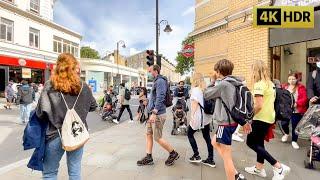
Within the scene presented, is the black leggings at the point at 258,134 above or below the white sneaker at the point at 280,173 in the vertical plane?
above

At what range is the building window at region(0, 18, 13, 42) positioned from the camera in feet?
88.9

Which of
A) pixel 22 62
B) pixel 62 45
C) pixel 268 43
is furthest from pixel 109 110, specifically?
pixel 62 45

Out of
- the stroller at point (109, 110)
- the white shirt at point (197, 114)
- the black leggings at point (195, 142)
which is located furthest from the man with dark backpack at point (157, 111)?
the stroller at point (109, 110)

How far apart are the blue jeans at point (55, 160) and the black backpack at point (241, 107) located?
1.98 m

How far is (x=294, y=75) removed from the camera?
7.82 m

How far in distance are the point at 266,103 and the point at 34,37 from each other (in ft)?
99.8

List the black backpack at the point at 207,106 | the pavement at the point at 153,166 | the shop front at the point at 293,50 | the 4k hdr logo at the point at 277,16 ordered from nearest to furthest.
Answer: the pavement at the point at 153,166 < the black backpack at the point at 207,106 < the 4k hdr logo at the point at 277,16 < the shop front at the point at 293,50

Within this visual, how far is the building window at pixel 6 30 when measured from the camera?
27100 millimetres

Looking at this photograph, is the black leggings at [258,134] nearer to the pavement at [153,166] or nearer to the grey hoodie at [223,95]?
the pavement at [153,166]

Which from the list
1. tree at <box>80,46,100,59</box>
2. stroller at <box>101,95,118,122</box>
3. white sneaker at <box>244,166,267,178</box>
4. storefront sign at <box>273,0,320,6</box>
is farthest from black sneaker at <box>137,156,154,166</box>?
tree at <box>80,46,100,59</box>

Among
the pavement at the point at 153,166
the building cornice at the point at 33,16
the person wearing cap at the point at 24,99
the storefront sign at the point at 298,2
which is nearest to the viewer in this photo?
the pavement at the point at 153,166

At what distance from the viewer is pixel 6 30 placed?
90.7ft

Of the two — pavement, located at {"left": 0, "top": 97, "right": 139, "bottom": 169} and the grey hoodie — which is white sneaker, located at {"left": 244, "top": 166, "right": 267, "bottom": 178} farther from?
pavement, located at {"left": 0, "top": 97, "right": 139, "bottom": 169}

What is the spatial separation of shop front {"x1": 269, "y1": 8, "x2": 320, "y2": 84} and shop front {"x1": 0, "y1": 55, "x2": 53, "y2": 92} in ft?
71.5
